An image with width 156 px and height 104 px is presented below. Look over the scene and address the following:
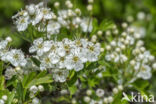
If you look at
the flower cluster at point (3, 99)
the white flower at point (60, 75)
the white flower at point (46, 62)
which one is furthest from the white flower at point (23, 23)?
the flower cluster at point (3, 99)

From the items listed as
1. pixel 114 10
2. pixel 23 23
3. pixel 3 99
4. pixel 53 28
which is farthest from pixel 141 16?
pixel 3 99

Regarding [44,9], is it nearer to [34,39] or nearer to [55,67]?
[34,39]

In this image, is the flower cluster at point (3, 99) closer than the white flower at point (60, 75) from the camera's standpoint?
Yes

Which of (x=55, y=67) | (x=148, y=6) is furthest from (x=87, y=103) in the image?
(x=148, y=6)

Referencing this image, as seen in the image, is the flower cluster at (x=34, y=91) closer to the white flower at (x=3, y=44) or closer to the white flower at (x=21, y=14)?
the white flower at (x=3, y=44)

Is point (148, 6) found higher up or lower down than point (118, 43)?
higher up

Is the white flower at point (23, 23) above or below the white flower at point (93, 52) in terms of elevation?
above
